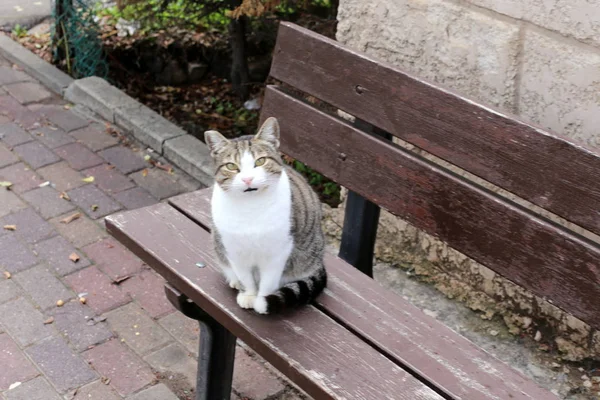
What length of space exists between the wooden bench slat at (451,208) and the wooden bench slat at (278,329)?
51 cm

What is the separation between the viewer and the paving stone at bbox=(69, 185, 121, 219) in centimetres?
389

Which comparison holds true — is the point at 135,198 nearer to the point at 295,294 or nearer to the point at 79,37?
the point at 79,37

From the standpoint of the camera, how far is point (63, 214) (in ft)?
12.7

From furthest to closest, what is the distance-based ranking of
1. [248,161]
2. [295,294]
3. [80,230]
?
[80,230], [295,294], [248,161]

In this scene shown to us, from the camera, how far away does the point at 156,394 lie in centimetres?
280

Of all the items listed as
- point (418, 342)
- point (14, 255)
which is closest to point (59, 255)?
point (14, 255)

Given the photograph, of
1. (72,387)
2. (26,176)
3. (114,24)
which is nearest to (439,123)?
(72,387)

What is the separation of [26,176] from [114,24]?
7.00 feet

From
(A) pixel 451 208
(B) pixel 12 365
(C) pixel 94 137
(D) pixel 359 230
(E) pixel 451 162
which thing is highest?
(E) pixel 451 162

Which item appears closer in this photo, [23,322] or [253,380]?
[253,380]

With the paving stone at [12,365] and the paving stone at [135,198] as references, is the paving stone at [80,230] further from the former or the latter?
the paving stone at [12,365]

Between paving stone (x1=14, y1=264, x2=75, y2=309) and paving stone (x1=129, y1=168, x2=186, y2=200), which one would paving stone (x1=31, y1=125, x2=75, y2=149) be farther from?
paving stone (x1=14, y1=264, x2=75, y2=309)

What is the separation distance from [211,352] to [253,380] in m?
0.50

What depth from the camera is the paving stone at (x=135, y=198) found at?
3969 mm
